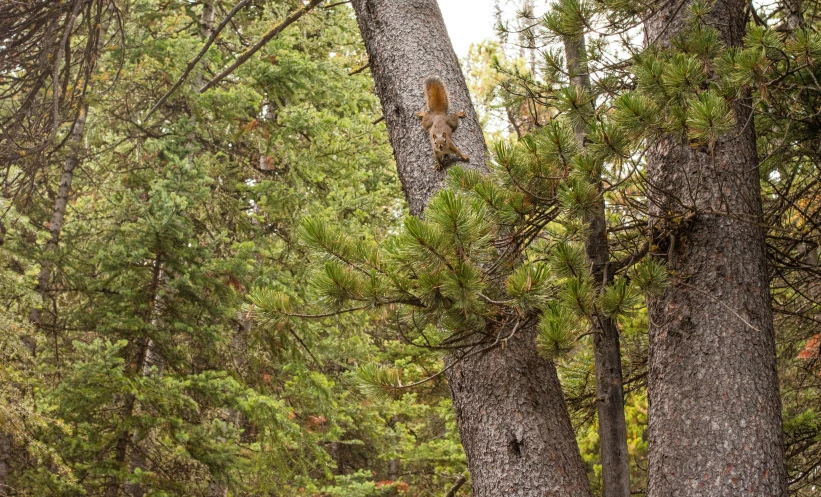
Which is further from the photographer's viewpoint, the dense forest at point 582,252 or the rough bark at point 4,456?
the rough bark at point 4,456

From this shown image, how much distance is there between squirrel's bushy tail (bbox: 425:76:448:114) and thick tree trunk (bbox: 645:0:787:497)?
0.90 metres

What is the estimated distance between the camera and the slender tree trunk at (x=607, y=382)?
264 centimetres

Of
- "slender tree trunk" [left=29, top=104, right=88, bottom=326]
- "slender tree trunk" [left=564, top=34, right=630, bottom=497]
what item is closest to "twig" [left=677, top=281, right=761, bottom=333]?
"slender tree trunk" [left=564, top=34, right=630, bottom=497]

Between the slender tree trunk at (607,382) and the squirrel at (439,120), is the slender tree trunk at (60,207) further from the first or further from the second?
the slender tree trunk at (607,382)

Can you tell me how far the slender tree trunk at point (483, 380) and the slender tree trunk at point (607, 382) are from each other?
23 cm

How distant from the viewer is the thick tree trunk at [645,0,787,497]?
237 centimetres

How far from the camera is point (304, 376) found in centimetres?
762

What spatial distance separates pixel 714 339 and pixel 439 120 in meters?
1.36

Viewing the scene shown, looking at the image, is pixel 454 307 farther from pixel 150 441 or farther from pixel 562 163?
pixel 150 441

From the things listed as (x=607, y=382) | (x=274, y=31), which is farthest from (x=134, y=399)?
(x=607, y=382)

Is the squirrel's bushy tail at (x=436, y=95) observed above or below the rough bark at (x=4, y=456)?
above

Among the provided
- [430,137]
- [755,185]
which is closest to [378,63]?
[430,137]

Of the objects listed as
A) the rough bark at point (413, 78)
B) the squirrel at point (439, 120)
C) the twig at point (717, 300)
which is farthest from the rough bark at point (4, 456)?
the twig at point (717, 300)

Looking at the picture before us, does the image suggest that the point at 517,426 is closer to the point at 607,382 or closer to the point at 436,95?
the point at 607,382
